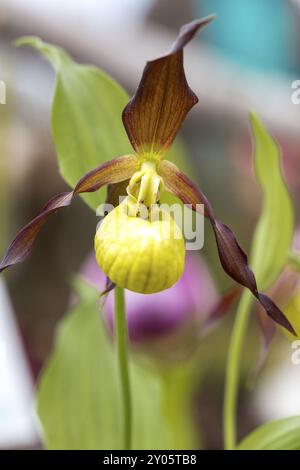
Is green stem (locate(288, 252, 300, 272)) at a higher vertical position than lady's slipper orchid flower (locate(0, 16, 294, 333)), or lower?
lower

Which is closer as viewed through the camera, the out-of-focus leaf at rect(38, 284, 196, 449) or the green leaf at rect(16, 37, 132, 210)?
the green leaf at rect(16, 37, 132, 210)

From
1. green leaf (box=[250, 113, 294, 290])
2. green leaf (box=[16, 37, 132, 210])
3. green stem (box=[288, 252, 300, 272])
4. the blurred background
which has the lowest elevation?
the blurred background

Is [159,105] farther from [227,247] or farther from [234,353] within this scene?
[234,353]

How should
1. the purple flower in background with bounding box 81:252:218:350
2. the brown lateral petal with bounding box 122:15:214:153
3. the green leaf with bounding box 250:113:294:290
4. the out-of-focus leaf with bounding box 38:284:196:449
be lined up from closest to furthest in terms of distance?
the brown lateral petal with bounding box 122:15:214:153 → the green leaf with bounding box 250:113:294:290 → the out-of-focus leaf with bounding box 38:284:196:449 → the purple flower in background with bounding box 81:252:218:350

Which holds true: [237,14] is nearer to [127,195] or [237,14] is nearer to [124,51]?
[124,51]

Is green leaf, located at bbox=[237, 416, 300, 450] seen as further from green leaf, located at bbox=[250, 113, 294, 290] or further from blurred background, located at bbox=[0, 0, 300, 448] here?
blurred background, located at bbox=[0, 0, 300, 448]

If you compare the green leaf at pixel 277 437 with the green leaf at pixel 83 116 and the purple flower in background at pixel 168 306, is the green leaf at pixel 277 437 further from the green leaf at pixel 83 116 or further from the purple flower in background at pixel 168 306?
the purple flower in background at pixel 168 306

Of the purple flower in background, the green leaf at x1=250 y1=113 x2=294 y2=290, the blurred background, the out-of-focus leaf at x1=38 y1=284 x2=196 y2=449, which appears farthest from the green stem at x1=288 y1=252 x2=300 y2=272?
the blurred background

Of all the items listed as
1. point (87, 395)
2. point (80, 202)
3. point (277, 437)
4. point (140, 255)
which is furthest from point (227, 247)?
point (80, 202)
